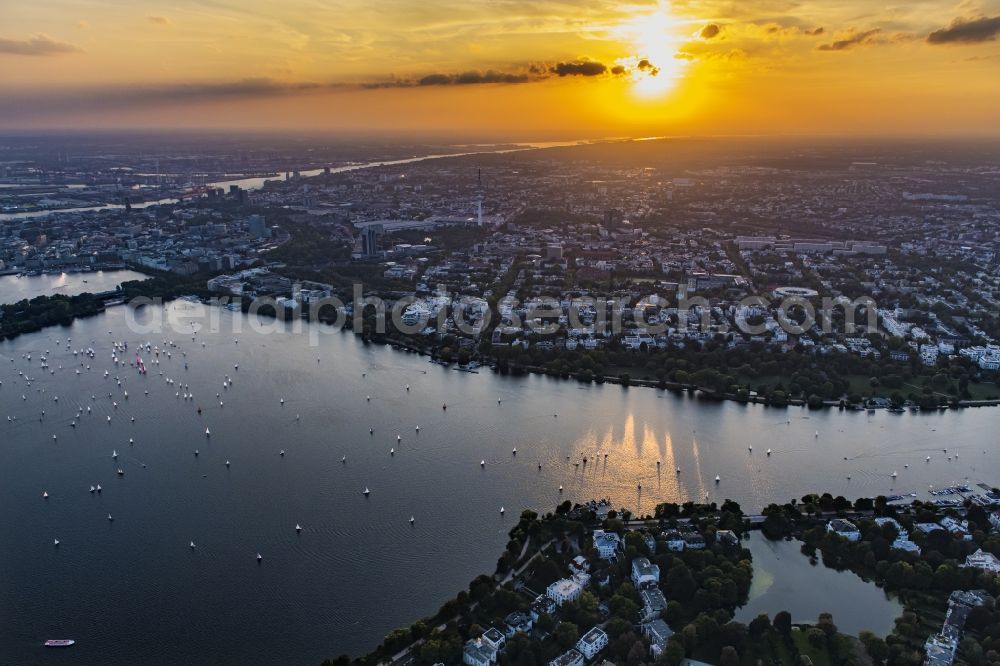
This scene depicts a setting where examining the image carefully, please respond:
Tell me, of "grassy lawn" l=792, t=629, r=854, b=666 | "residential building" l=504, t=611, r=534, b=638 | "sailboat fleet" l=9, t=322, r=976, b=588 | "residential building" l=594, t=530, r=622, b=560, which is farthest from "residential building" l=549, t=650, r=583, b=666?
"sailboat fleet" l=9, t=322, r=976, b=588

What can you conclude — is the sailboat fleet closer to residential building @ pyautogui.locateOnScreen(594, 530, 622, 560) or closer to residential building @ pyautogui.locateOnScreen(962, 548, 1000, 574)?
residential building @ pyautogui.locateOnScreen(594, 530, 622, 560)

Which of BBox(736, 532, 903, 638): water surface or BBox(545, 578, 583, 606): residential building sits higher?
BBox(545, 578, 583, 606): residential building

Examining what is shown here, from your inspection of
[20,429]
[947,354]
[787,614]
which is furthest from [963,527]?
[20,429]

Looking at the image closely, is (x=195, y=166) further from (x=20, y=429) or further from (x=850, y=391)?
(x=850, y=391)

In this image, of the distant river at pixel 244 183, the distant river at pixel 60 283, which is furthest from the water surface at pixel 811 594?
the distant river at pixel 244 183

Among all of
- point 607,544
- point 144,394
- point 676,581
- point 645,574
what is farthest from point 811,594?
point 144,394
